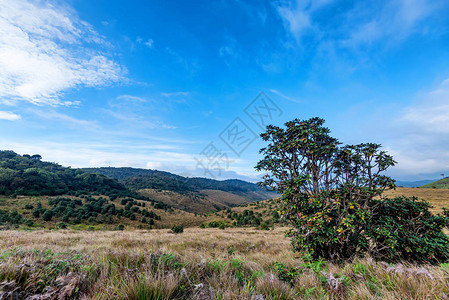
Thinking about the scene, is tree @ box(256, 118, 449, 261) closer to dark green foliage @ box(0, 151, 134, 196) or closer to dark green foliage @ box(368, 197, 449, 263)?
dark green foliage @ box(368, 197, 449, 263)

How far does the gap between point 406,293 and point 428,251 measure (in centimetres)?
503

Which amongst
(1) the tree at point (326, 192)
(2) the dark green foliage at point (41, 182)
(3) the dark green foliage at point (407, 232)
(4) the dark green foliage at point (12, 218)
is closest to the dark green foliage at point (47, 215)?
(4) the dark green foliage at point (12, 218)

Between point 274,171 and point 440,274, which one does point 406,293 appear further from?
point 274,171

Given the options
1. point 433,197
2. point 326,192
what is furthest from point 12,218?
point 433,197

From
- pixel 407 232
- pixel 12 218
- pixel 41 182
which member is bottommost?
pixel 12 218

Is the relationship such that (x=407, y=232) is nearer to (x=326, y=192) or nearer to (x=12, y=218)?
(x=326, y=192)

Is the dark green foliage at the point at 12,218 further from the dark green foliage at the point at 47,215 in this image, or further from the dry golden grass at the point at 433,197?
the dry golden grass at the point at 433,197

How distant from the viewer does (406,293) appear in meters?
2.23

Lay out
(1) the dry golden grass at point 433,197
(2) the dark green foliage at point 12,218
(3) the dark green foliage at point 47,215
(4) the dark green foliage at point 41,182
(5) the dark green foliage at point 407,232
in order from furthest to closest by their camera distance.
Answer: (4) the dark green foliage at point 41,182 → (3) the dark green foliage at point 47,215 → (1) the dry golden grass at point 433,197 → (2) the dark green foliage at point 12,218 → (5) the dark green foliage at point 407,232

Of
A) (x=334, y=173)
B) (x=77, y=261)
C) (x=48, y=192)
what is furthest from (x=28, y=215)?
(x=334, y=173)

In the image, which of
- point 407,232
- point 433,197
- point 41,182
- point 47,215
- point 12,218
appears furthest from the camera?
point 41,182

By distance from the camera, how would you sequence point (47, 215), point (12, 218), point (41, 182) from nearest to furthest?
point (12, 218) → point (47, 215) → point (41, 182)

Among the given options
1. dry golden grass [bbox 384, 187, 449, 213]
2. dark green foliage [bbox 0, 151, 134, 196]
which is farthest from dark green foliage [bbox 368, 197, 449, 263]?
dark green foliage [bbox 0, 151, 134, 196]

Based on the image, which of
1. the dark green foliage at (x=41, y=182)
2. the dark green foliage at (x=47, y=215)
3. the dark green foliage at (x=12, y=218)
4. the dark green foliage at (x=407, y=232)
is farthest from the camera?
→ the dark green foliage at (x=41, y=182)
